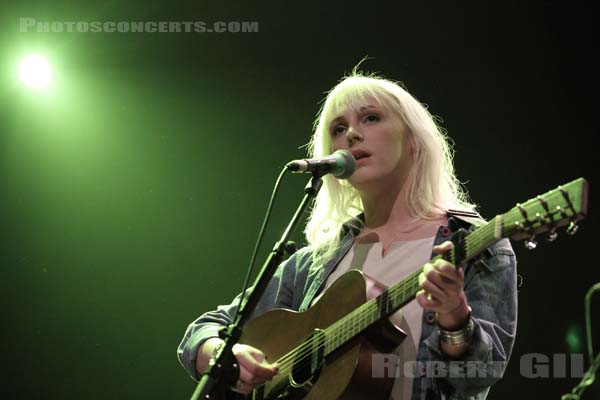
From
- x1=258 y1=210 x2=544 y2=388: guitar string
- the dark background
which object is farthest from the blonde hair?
the dark background

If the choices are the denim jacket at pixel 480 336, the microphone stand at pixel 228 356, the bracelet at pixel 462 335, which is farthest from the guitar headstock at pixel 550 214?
the microphone stand at pixel 228 356

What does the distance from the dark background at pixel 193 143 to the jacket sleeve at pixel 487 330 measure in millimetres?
1293

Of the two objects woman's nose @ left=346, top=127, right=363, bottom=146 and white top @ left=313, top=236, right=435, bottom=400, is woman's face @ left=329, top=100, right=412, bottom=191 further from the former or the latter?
white top @ left=313, top=236, right=435, bottom=400

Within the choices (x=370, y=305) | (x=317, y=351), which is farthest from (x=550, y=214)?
(x=317, y=351)

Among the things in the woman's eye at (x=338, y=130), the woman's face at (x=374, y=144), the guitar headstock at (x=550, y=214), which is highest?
the woman's eye at (x=338, y=130)

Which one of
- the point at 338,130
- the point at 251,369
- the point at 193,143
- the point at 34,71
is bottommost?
the point at 251,369

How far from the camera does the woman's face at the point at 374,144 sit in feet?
8.02

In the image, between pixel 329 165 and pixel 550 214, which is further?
pixel 329 165

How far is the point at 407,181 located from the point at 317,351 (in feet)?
2.56

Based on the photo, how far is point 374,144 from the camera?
8.10 ft

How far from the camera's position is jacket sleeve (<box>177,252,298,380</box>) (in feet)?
8.13

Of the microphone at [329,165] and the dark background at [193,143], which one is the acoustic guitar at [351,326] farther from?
the dark background at [193,143]

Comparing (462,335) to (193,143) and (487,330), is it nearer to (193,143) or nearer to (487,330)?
(487,330)

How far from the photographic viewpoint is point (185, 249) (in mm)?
3777
